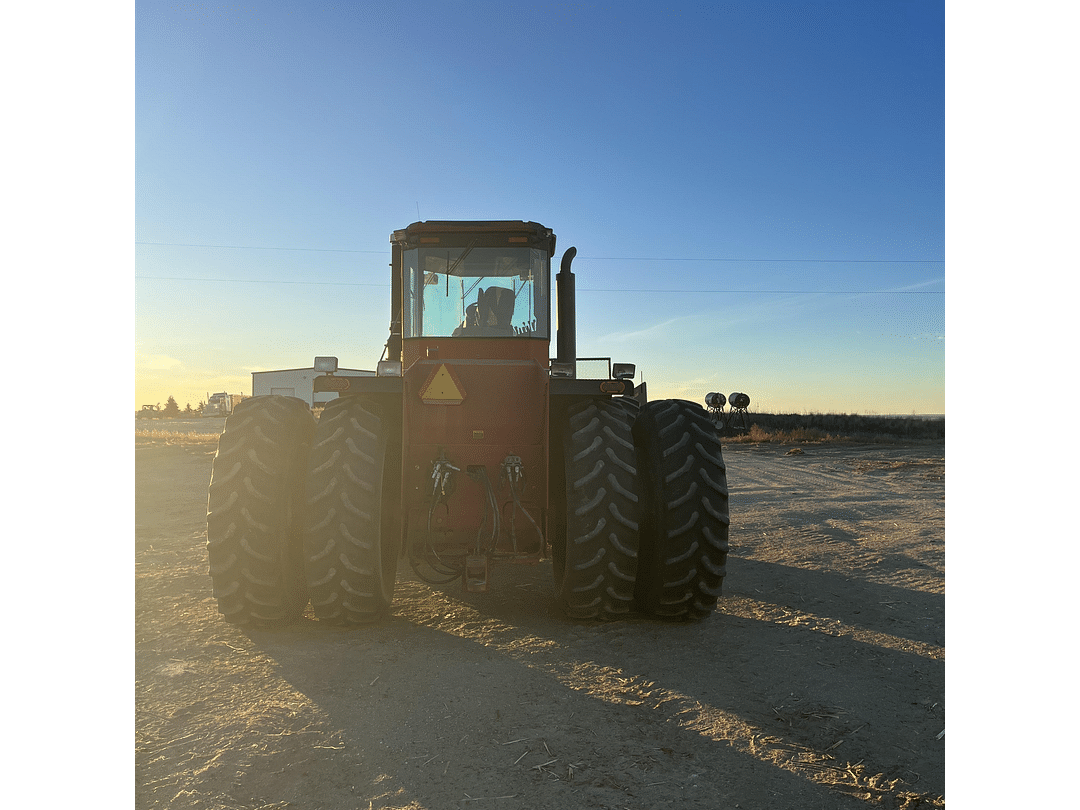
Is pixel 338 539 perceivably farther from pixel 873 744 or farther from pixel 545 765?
pixel 873 744

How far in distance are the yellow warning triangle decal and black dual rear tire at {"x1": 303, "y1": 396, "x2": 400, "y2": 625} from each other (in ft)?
1.59

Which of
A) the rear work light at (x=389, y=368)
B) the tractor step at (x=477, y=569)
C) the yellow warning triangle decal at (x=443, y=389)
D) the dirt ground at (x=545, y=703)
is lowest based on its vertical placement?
the dirt ground at (x=545, y=703)

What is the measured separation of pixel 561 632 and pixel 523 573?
188 cm

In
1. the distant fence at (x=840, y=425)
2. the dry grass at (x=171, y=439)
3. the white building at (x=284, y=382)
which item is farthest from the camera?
the white building at (x=284, y=382)

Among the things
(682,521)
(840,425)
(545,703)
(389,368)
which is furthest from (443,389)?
(840,425)

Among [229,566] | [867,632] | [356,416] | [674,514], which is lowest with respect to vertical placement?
[867,632]

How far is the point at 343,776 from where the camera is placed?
112 inches

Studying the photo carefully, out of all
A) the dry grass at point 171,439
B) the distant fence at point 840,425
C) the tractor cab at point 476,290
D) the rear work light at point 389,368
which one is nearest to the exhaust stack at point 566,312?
the tractor cab at point 476,290

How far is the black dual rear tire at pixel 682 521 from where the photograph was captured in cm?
467

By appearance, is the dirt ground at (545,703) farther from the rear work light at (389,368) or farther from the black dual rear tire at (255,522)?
the rear work light at (389,368)

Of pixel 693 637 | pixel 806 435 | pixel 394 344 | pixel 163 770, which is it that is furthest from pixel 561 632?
pixel 806 435

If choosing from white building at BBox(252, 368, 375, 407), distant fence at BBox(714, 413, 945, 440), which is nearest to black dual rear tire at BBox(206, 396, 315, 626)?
distant fence at BBox(714, 413, 945, 440)

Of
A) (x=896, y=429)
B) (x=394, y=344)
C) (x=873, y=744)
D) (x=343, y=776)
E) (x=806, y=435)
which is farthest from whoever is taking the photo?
(x=896, y=429)

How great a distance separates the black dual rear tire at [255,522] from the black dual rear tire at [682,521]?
8.38 feet
